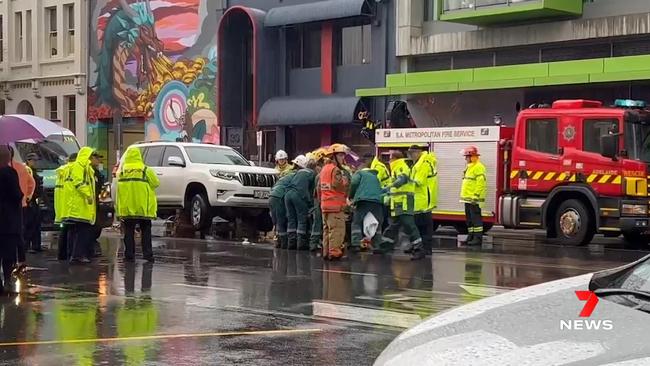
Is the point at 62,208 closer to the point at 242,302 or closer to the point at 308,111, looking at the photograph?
the point at 242,302

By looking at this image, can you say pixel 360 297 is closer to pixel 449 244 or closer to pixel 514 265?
pixel 514 265

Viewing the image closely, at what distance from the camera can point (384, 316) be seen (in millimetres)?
8875

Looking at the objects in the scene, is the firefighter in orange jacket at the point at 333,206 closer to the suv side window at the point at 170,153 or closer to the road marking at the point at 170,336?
the road marking at the point at 170,336

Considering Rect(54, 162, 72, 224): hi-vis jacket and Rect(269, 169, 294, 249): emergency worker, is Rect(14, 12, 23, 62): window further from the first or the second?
Rect(54, 162, 72, 224): hi-vis jacket

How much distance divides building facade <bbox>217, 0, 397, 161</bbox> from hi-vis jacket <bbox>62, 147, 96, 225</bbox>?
1549 cm

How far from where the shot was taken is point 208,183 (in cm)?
1936

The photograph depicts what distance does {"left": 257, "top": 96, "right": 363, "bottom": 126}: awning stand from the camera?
28641mm

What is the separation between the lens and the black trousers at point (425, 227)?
14938mm

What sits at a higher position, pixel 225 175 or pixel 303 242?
pixel 225 175

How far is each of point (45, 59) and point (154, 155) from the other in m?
23.3

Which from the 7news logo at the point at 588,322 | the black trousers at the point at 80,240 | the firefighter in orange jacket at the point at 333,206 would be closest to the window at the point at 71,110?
the black trousers at the point at 80,240

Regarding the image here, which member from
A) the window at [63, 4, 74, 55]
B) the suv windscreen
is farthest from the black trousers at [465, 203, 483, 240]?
the window at [63, 4, 74, 55]

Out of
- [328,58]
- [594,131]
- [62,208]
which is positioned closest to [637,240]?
[594,131]

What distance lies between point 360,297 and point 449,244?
8.12 metres
